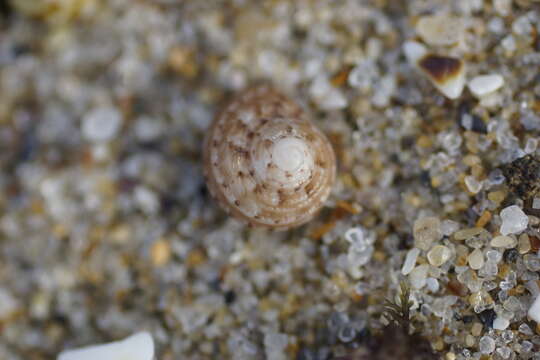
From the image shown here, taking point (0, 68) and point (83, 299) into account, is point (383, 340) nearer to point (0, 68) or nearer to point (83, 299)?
point (83, 299)

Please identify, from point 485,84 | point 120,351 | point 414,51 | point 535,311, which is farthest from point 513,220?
point 120,351

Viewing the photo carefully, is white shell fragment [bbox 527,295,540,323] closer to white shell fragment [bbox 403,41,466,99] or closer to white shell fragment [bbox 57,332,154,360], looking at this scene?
white shell fragment [bbox 403,41,466,99]

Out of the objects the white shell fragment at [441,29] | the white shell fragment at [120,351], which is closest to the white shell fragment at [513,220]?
the white shell fragment at [441,29]

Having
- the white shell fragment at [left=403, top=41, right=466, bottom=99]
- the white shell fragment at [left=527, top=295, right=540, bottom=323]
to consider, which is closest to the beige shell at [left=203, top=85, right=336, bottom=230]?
the white shell fragment at [left=403, top=41, right=466, bottom=99]

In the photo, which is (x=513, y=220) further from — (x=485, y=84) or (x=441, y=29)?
(x=441, y=29)

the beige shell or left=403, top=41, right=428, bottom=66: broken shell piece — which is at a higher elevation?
left=403, top=41, right=428, bottom=66: broken shell piece

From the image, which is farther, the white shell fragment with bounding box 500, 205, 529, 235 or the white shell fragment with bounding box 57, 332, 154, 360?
the white shell fragment with bounding box 57, 332, 154, 360
